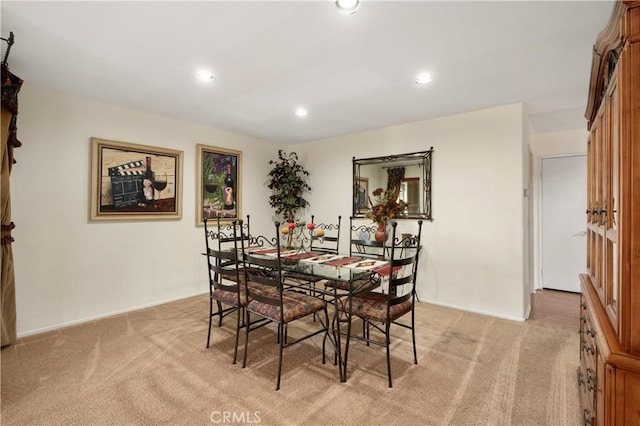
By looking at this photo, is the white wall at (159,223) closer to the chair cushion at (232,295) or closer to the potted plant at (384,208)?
the potted plant at (384,208)

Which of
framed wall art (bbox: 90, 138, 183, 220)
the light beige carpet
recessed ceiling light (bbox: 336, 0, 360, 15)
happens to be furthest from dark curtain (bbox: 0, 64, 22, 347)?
recessed ceiling light (bbox: 336, 0, 360, 15)

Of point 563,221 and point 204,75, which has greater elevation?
point 204,75

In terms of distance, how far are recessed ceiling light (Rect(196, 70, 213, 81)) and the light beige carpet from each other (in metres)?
2.43

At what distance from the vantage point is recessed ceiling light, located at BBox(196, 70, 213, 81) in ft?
8.74

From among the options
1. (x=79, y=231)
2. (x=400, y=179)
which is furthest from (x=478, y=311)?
(x=79, y=231)

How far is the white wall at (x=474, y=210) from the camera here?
3.40 metres

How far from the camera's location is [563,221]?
15.2ft

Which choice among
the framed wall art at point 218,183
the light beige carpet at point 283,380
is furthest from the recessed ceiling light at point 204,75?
the light beige carpet at point 283,380

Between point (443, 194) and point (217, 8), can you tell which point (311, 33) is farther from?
point (443, 194)

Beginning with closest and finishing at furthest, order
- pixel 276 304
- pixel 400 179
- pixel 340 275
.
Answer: pixel 276 304
pixel 340 275
pixel 400 179

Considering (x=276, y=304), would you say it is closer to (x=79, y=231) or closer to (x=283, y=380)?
(x=283, y=380)

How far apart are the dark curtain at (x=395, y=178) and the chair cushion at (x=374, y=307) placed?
6.89 feet

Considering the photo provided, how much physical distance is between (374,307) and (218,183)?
3252mm

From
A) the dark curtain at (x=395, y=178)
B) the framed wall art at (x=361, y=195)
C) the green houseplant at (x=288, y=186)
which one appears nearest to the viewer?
the dark curtain at (x=395, y=178)
